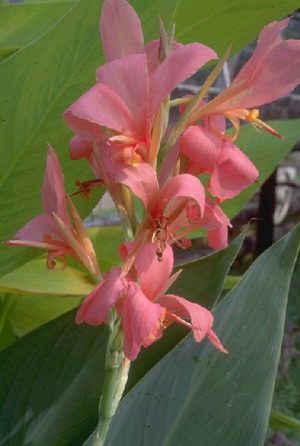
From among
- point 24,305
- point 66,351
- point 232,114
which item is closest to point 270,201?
point 24,305

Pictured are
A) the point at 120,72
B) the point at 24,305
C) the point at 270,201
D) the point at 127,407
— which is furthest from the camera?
the point at 270,201

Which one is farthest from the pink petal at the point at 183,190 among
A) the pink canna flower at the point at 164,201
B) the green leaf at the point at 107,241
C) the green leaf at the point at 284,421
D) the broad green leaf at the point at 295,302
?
the broad green leaf at the point at 295,302

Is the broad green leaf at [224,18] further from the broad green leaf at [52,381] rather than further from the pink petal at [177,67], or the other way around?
the pink petal at [177,67]

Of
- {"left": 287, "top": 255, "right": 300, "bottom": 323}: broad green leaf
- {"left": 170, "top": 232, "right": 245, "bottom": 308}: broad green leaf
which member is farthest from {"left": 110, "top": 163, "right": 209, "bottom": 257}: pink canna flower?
{"left": 287, "top": 255, "right": 300, "bottom": 323}: broad green leaf

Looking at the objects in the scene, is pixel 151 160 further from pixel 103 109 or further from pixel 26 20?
pixel 26 20

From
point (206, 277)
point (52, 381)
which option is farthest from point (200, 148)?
point (52, 381)

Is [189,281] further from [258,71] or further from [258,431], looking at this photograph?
[258,71]
